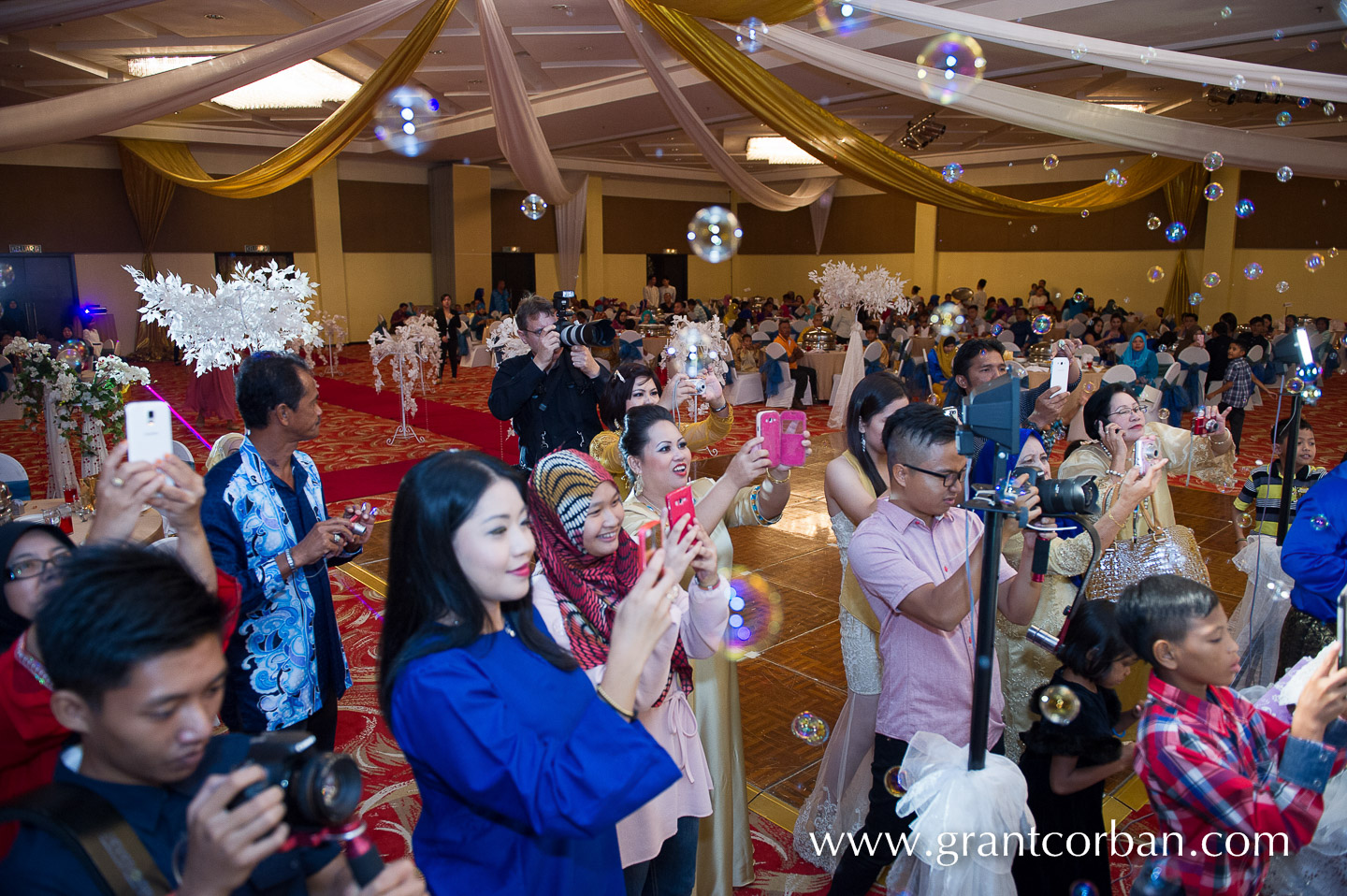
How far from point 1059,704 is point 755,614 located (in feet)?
9.12

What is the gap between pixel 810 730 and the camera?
2.95 m

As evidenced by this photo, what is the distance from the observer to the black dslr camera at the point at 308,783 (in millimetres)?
875

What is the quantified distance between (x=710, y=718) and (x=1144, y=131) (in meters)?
4.58

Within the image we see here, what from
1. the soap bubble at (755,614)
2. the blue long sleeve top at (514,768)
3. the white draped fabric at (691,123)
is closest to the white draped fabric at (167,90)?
the white draped fabric at (691,123)

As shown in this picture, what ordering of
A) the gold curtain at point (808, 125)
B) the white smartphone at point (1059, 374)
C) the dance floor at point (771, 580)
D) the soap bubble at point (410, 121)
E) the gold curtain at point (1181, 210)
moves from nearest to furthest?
the dance floor at point (771, 580) → the white smartphone at point (1059, 374) → the gold curtain at point (808, 125) → the soap bubble at point (410, 121) → the gold curtain at point (1181, 210)

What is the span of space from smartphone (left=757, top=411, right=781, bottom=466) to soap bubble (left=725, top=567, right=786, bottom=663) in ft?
5.25

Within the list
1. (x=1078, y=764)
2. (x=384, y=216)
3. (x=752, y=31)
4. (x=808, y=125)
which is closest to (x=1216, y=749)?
(x=1078, y=764)

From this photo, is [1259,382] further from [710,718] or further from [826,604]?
[710,718]

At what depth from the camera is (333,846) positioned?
101 cm

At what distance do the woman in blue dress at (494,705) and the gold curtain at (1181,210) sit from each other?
16.3 meters

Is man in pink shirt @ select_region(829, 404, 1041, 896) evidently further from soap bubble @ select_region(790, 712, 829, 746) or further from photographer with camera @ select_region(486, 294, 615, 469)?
photographer with camera @ select_region(486, 294, 615, 469)

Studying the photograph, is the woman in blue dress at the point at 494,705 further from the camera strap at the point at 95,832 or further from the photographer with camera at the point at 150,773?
the camera strap at the point at 95,832

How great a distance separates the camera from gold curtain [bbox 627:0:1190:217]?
16.6 feet

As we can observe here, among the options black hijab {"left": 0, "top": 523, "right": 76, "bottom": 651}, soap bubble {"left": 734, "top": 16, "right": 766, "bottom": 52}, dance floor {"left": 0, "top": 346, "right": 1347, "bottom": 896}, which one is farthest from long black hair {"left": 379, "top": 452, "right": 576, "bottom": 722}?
soap bubble {"left": 734, "top": 16, "right": 766, "bottom": 52}
